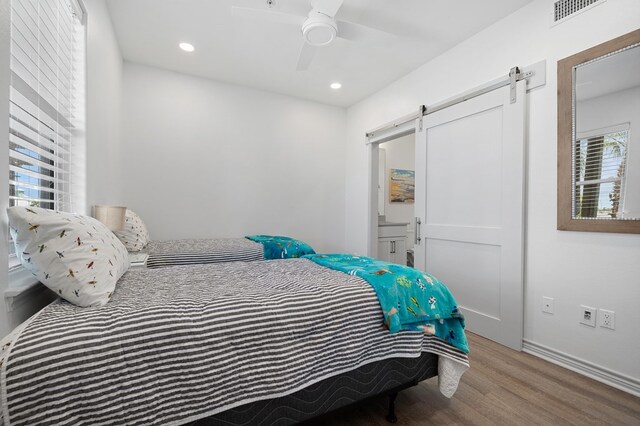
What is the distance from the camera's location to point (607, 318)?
6.01 ft

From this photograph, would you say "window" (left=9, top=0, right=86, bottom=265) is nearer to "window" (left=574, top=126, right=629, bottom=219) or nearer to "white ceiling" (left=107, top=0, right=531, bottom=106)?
"white ceiling" (left=107, top=0, right=531, bottom=106)

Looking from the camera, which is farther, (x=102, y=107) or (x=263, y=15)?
(x=102, y=107)

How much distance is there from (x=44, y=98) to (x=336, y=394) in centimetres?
205

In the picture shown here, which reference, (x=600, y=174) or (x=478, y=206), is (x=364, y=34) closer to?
(x=478, y=206)

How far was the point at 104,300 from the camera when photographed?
106 centimetres

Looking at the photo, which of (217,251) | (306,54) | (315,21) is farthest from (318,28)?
(217,251)

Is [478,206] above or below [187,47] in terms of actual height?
below

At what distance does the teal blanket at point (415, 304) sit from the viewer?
4.33ft

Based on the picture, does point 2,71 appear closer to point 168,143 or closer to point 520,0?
point 168,143

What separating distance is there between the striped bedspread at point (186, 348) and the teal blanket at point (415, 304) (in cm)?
5

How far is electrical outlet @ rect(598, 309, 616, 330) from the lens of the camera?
5.92 feet

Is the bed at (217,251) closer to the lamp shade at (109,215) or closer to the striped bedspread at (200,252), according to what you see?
the striped bedspread at (200,252)

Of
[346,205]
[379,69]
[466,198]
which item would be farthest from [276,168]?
[466,198]

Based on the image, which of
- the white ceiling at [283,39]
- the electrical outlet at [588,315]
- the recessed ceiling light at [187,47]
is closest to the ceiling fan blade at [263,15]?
the white ceiling at [283,39]
